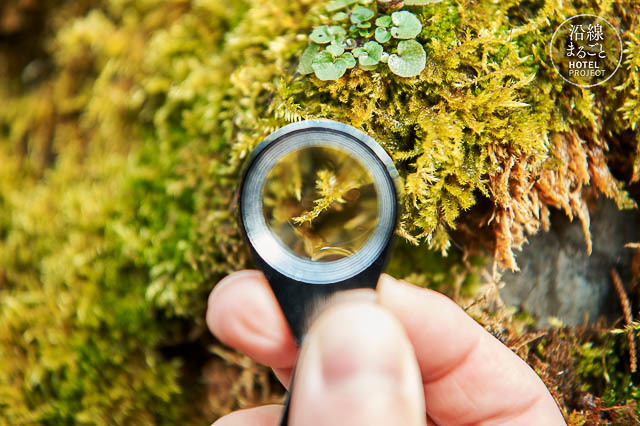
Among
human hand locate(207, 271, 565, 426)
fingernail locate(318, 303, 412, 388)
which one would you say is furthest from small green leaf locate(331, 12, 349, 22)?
fingernail locate(318, 303, 412, 388)

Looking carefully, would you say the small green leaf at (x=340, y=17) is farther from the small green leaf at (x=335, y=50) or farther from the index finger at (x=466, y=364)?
the index finger at (x=466, y=364)

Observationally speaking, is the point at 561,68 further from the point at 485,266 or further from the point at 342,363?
the point at 342,363

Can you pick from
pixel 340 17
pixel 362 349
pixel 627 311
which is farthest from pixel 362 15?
pixel 627 311

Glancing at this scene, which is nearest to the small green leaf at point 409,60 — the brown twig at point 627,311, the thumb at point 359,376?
the thumb at point 359,376

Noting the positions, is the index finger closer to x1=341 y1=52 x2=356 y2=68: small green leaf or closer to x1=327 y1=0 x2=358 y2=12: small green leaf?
x1=341 y1=52 x2=356 y2=68: small green leaf

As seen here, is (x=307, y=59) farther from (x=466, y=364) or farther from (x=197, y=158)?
(x=466, y=364)
